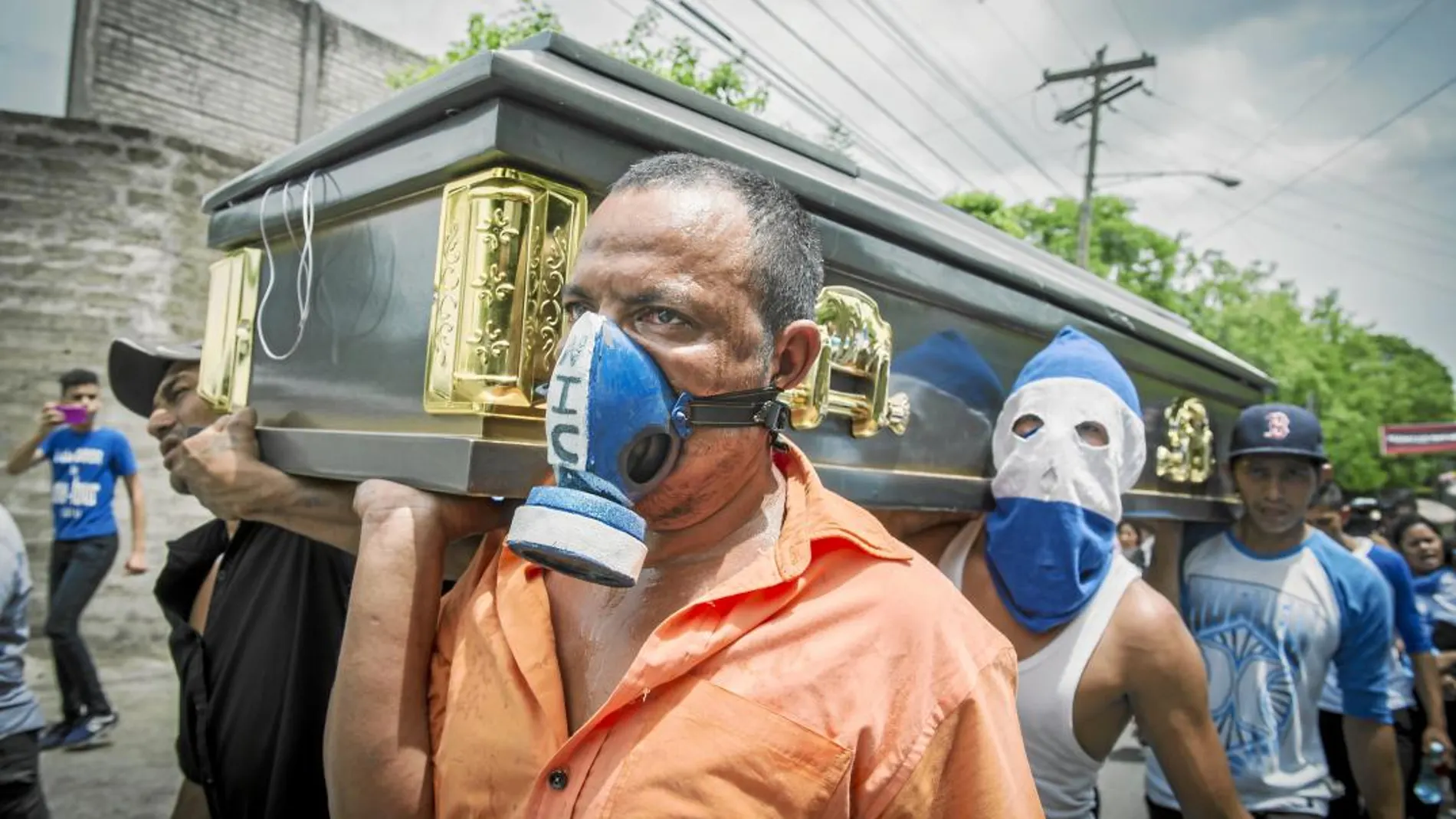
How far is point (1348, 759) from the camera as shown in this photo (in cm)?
381

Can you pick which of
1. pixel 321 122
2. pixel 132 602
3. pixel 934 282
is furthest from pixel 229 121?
pixel 934 282

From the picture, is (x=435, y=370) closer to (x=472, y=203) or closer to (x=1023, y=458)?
(x=472, y=203)

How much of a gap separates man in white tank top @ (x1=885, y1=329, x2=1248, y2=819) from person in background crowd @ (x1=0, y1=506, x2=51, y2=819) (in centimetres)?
278

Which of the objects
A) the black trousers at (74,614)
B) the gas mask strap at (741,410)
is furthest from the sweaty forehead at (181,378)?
the black trousers at (74,614)

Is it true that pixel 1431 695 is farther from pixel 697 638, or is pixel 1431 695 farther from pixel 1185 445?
pixel 697 638

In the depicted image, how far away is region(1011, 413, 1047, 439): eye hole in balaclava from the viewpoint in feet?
7.97

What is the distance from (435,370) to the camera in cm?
153

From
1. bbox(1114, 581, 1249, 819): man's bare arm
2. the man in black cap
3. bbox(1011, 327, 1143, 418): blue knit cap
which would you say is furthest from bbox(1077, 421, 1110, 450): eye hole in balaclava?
the man in black cap

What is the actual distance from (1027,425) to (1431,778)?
3.83 meters

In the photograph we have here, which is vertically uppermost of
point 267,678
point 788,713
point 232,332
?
point 232,332

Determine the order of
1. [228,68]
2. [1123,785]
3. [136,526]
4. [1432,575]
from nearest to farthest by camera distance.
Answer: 1. [1432,575]
2. [136,526]
3. [1123,785]
4. [228,68]

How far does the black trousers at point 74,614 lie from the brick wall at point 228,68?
15.5ft

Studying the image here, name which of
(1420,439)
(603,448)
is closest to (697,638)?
(603,448)

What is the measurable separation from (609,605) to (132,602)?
7.28 metres
